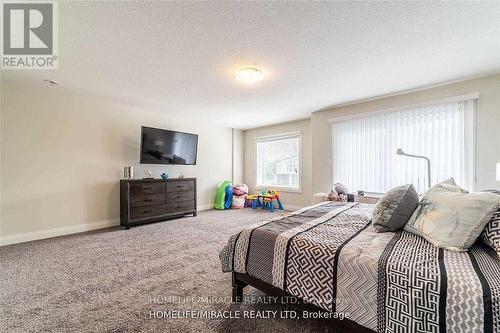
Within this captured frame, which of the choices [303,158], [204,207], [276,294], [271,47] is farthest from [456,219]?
[204,207]

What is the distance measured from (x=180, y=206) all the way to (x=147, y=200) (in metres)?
0.73

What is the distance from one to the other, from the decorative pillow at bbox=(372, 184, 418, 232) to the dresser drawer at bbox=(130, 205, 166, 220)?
149 inches

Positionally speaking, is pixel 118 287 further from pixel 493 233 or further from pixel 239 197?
pixel 239 197

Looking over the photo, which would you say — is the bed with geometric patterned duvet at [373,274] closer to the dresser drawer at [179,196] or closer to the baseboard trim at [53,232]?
the dresser drawer at [179,196]

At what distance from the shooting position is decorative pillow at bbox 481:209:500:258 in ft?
3.63

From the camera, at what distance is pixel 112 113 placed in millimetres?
3973

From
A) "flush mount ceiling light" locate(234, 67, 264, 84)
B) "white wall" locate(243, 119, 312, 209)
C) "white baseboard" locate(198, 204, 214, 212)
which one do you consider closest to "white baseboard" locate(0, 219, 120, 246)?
"white baseboard" locate(198, 204, 214, 212)

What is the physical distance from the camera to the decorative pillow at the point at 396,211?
152 cm

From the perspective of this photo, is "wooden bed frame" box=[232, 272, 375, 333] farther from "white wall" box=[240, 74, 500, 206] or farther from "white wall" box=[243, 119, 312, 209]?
"white wall" box=[243, 119, 312, 209]

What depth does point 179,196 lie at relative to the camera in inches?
177

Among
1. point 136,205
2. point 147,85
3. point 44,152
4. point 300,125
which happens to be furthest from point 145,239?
point 300,125

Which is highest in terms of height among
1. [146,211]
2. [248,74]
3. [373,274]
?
[248,74]

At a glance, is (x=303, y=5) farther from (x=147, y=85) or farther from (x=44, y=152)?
(x=44, y=152)

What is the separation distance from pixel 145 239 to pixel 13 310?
1.59 m
